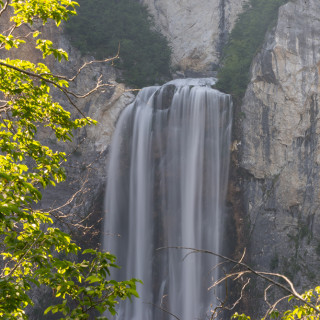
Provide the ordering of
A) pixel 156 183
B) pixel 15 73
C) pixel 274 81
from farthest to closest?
1. pixel 156 183
2. pixel 274 81
3. pixel 15 73

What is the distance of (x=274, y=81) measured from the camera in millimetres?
17141

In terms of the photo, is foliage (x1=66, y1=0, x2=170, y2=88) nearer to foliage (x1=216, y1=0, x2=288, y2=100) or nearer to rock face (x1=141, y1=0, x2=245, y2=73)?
rock face (x1=141, y1=0, x2=245, y2=73)

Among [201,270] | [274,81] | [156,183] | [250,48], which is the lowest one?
[201,270]

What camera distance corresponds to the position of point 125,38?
23469 millimetres

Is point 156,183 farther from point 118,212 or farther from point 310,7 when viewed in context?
point 310,7

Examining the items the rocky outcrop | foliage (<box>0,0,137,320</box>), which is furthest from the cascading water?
foliage (<box>0,0,137,320</box>)

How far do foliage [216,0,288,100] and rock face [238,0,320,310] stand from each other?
4.03 ft

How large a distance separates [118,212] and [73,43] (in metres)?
8.37

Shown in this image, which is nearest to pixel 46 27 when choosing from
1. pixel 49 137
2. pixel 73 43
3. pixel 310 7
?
pixel 73 43

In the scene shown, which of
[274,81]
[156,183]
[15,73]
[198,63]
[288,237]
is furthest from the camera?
[198,63]

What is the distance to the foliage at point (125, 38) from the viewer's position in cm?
2114

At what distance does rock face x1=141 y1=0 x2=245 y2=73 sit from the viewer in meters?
24.3

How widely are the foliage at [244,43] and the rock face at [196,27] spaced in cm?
88

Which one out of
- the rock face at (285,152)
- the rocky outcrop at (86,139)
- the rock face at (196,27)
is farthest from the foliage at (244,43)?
the rocky outcrop at (86,139)
